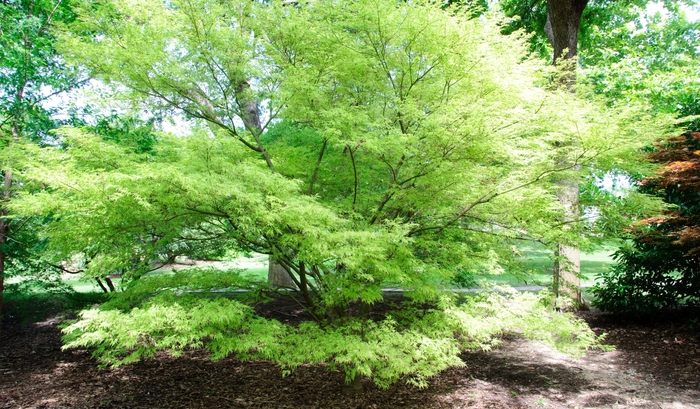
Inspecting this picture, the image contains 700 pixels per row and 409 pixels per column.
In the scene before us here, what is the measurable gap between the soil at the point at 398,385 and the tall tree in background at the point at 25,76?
192cm

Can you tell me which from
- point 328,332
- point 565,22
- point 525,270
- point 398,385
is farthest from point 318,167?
point 565,22

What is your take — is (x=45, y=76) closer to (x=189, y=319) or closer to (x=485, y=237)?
(x=189, y=319)

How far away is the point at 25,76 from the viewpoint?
5.68 metres

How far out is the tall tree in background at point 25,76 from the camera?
5461mm

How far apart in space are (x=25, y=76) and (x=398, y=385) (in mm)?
6283

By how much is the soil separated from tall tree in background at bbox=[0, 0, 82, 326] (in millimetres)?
1923

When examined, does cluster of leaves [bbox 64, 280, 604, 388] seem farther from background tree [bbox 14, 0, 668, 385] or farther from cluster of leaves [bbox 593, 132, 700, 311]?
cluster of leaves [bbox 593, 132, 700, 311]

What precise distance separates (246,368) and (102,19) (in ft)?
15.4

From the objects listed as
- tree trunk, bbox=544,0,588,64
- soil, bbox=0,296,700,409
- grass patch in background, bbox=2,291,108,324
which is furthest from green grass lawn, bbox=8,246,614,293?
tree trunk, bbox=544,0,588,64

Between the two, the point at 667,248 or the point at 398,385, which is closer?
the point at 398,385

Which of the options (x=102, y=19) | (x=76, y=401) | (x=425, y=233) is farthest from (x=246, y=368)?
(x=102, y=19)

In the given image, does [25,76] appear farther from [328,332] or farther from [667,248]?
[667,248]

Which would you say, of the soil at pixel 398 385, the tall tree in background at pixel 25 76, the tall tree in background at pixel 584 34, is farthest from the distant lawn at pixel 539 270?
the tall tree in background at pixel 25 76

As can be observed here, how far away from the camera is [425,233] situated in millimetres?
4645
